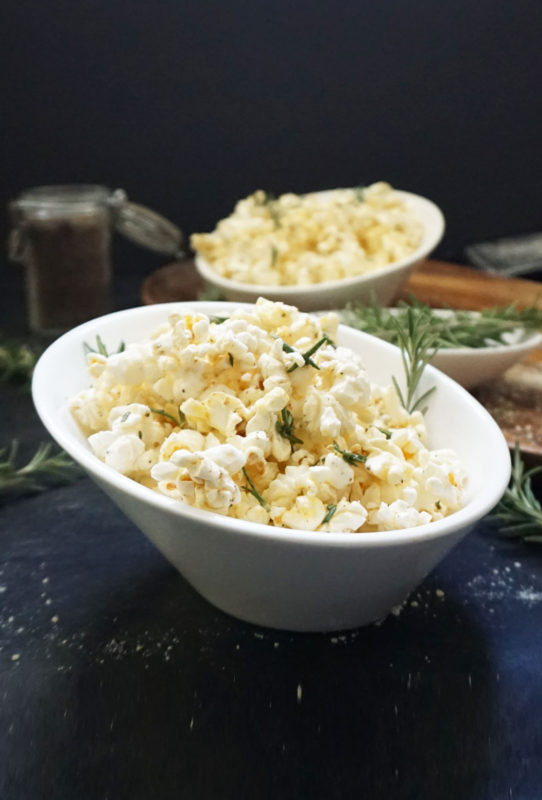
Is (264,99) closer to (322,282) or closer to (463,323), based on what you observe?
(322,282)

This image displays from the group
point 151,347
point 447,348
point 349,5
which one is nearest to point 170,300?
point 447,348

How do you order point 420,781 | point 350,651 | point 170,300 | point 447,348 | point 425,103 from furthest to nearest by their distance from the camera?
point 425,103 → point 170,300 → point 447,348 → point 350,651 → point 420,781

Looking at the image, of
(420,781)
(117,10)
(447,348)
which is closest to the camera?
(420,781)

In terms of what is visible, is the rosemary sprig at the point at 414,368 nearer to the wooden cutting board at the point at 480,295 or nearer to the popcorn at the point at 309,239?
the wooden cutting board at the point at 480,295

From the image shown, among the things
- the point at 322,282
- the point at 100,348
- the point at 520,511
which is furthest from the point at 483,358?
the point at 100,348

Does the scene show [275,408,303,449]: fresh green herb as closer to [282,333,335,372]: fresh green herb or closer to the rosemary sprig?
[282,333,335,372]: fresh green herb

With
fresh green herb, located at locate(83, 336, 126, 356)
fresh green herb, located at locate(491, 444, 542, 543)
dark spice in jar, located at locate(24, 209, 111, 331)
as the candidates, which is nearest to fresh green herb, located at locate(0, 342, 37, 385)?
dark spice in jar, located at locate(24, 209, 111, 331)

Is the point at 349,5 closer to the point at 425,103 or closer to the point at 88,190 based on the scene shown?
the point at 425,103
